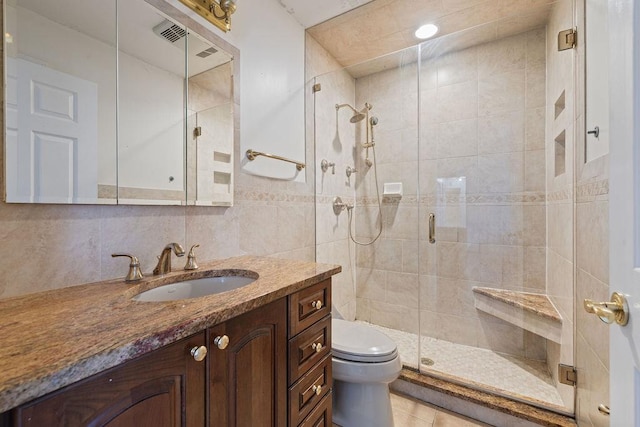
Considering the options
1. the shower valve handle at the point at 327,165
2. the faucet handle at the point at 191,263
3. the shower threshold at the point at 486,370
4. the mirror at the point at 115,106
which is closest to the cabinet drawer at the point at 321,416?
the faucet handle at the point at 191,263

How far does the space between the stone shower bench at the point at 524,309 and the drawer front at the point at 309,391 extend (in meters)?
1.41

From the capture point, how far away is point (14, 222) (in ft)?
2.63

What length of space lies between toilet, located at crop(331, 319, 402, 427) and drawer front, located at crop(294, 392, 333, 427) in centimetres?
20

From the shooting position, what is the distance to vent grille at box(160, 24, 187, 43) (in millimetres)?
1195

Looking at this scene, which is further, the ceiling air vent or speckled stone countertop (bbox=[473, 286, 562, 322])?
speckled stone countertop (bbox=[473, 286, 562, 322])

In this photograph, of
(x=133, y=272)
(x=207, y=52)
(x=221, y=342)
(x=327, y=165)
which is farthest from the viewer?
(x=327, y=165)

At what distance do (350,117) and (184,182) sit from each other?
174cm

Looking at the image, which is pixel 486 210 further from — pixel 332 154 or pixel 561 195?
pixel 332 154

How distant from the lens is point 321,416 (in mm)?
1163

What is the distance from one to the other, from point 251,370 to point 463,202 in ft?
6.51

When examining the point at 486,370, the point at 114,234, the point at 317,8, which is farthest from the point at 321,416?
the point at 317,8

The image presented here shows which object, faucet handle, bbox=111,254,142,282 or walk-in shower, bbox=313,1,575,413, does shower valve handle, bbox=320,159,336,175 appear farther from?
faucet handle, bbox=111,254,142,282

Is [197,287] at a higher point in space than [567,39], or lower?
lower

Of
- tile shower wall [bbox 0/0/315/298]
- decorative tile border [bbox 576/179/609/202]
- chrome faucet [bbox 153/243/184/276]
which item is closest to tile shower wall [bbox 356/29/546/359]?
decorative tile border [bbox 576/179/609/202]
